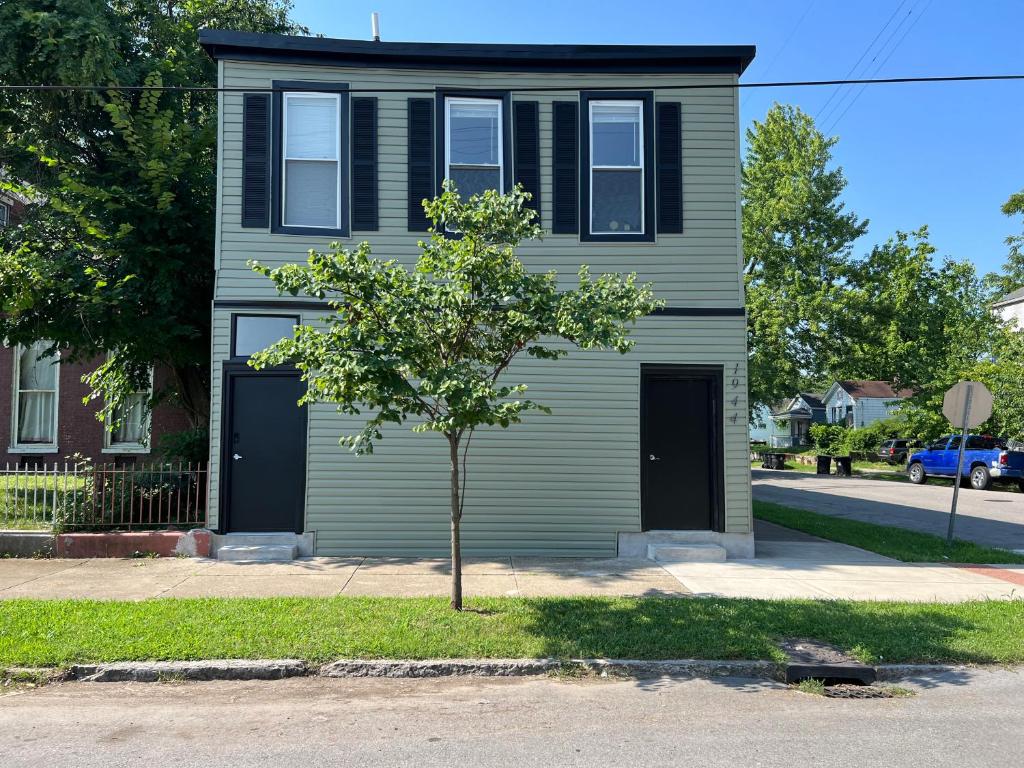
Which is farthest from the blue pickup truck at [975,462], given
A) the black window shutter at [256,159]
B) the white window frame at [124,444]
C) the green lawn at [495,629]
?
the white window frame at [124,444]

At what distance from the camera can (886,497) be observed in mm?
21203

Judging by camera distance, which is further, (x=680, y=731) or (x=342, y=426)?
(x=342, y=426)

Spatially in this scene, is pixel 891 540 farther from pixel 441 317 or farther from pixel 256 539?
pixel 256 539

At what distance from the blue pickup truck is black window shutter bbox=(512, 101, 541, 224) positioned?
18274mm

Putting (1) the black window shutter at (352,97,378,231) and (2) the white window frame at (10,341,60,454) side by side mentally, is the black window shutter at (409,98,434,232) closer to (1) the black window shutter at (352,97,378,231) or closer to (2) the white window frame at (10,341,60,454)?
(1) the black window shutter at (352,97,378,231)

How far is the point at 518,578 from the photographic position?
8484 millimetres

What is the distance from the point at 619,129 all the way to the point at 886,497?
16.0 metres

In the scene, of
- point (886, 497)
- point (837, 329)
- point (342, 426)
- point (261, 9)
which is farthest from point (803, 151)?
point (342, 426)

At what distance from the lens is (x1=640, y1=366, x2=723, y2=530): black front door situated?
33.2ft

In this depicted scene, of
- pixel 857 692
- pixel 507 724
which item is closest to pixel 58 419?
pixel 507 724

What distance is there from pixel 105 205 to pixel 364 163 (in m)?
3.76

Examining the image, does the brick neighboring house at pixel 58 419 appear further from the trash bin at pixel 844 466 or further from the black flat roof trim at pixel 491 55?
the trash bin at pixel 844 466

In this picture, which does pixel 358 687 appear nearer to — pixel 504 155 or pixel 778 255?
pixel 504 155

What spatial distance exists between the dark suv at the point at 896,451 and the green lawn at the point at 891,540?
23.3m
